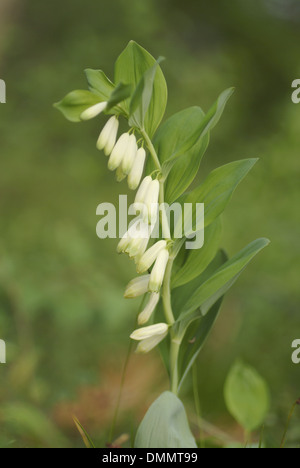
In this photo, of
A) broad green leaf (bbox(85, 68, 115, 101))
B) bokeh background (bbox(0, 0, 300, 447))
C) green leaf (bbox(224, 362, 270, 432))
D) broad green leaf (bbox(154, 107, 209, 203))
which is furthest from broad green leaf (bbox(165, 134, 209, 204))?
bokeh background (bbox(0, 0, 300, 447))

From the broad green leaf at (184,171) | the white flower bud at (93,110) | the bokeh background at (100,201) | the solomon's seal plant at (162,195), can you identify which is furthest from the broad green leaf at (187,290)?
the bokeh background at (100,201)

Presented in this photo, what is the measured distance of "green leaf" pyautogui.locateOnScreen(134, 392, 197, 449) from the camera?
0.46m

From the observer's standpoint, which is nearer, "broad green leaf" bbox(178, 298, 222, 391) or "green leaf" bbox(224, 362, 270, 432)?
"broad green leaf" bbox(178, 298, 222, 391)

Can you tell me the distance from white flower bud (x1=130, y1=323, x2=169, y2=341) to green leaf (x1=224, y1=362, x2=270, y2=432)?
0.26 m

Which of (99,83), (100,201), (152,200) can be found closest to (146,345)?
(152,200)

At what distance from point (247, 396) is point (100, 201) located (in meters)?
1.12

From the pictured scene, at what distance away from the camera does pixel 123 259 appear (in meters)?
→ 1.41

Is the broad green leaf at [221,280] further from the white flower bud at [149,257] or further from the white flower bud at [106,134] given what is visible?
the white flower bud at [106,134]

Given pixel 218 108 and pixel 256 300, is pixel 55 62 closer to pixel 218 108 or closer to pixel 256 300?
pixel 256 300

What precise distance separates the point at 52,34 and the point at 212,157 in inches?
31.9

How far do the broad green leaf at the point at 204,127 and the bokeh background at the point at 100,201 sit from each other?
0.48m

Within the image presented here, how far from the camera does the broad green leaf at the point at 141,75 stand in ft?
1.57

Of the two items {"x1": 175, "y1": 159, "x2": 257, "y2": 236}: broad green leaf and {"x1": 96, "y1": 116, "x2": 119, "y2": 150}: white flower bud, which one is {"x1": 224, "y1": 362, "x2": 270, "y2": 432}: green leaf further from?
{"x1": 96, "y1": 116, "x2": 119, "y2": 150}: white flower bud

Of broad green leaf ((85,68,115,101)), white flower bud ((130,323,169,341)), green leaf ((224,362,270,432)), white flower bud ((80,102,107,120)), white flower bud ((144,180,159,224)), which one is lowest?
green leaf ((224,362,270,432))
